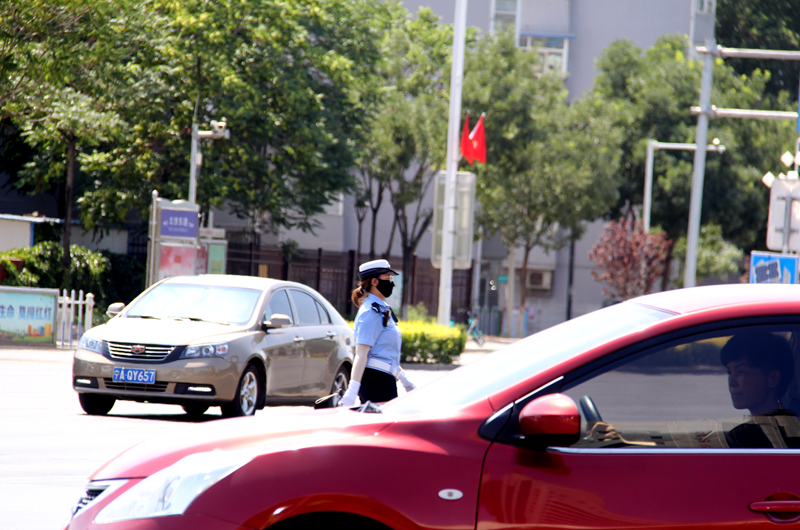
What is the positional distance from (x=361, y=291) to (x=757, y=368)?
16.5 feet

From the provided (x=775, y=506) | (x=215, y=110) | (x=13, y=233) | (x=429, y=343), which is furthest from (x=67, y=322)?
(x=775, y=506)

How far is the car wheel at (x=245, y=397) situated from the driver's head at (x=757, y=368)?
302 inches

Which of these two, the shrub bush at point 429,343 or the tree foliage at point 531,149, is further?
the tree foliage at point 531,149

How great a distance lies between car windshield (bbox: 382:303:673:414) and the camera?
3443mm

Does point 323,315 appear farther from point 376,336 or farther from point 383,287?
point 376,336

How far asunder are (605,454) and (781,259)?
1604 centimetres

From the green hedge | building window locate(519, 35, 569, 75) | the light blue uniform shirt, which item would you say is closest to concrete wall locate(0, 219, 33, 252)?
the green hedge

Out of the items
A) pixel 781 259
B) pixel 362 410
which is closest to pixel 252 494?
pixel 362 410

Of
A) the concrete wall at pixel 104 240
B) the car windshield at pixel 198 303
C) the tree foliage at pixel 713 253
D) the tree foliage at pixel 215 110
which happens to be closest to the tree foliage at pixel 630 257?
the tree foliage at pixel 713 253

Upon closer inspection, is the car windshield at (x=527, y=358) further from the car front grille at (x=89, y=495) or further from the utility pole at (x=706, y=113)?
A: the utility pole at (x=706, y=113)

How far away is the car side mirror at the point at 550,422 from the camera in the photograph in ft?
10.2

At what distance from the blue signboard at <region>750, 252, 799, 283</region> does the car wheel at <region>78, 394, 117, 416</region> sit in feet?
39.3

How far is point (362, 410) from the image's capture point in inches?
146

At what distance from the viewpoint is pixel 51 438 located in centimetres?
905
